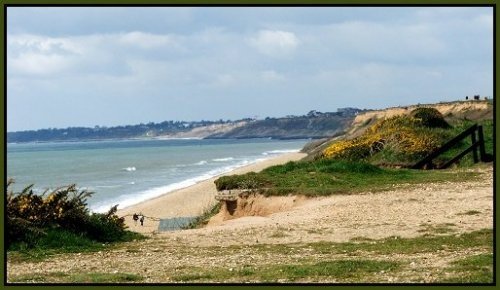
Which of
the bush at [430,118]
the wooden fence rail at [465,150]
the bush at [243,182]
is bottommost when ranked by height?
the bush at [243,182]

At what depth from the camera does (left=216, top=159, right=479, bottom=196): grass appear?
19.7 metres

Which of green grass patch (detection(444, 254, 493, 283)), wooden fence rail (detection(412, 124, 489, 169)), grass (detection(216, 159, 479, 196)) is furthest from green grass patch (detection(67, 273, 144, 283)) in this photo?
wooden fence rail (detection(412, 124, 489, 169))

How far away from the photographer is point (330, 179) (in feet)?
69.8

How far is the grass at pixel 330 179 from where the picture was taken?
19703mm

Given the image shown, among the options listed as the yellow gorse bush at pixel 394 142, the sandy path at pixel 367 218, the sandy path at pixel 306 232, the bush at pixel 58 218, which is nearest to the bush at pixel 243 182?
the sandy path at pixel 306 232

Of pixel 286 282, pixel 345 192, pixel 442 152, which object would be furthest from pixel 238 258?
pixel 442 152

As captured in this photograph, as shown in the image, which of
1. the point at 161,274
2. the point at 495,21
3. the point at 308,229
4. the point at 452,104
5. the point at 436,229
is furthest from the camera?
the point at 452,104

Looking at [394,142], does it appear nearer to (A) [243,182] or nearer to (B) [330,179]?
(B) [330,179]

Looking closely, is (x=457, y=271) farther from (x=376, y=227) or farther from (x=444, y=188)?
(x=444, y=188)

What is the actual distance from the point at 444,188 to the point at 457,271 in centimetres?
960

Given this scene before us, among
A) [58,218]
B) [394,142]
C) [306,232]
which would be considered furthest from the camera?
[394,142]

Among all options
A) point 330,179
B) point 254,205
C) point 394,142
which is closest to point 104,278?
point 254,205

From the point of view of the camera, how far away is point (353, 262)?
10180mm

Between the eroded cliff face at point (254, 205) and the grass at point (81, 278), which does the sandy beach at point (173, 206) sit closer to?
the eroded cliff face at point (254, 205)
